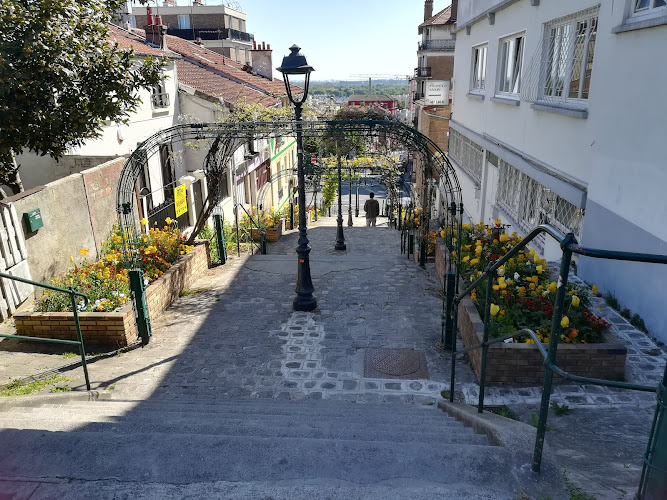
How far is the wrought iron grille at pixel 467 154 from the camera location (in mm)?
13109

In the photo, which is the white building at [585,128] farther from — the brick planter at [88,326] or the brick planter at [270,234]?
the brick planter at [270,234]

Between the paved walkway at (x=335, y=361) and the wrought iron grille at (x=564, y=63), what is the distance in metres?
3.57

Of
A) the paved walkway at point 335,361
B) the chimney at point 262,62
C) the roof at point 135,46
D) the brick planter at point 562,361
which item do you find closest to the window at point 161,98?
the roof at point 135,46

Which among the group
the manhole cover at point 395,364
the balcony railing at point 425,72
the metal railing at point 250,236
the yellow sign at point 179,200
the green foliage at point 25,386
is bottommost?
the metal railing at point 250,236

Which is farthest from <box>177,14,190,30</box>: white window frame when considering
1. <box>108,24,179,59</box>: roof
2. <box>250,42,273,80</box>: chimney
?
<box>108,24,179,59</box>: roof

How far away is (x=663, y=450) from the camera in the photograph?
1.90 metres

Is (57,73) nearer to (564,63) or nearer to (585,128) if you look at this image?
(585,128)

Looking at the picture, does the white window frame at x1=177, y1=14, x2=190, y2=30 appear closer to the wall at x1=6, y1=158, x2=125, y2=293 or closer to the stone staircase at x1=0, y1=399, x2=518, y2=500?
the wall at x1=6, y1=158, x2=125, y2=293

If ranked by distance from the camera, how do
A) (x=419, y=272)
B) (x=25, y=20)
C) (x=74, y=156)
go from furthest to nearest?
(x=419, y=272), (x=74, y=156), (x=25, y=20)

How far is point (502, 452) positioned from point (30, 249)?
7.11 meters

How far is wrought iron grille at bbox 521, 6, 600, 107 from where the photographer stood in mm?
6992

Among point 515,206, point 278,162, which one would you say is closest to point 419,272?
point 515,206

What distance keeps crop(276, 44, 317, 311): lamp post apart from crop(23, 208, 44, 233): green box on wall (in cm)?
398

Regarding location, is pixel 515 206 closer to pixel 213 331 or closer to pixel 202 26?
pixel 213 331
